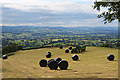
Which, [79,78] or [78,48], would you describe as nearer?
[79,78]

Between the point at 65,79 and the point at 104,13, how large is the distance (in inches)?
446

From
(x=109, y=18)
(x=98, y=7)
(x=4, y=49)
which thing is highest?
(x=98, y=7)

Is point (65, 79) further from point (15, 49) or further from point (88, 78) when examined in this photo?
point (15, 49)

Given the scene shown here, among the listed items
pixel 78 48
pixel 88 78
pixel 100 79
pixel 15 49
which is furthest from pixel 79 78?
pixel 15 49

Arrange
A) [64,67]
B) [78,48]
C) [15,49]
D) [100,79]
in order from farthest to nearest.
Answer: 1. [15,49]
2. [78,48]
3. [64,67]
4. [100,79]

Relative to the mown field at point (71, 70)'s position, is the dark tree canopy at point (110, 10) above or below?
above

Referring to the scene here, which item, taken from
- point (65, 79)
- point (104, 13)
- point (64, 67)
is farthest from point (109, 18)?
point (65, 79)

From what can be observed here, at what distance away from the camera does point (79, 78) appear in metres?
17.0

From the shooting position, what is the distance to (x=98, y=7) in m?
23.5

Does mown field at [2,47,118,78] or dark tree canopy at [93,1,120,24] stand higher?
dark tree canopy at [93,1,120,24]

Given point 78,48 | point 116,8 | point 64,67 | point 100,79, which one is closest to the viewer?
point 100,79

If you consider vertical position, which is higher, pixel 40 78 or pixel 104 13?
pixel 104 13

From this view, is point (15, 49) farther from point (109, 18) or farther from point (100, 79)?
point (100, 79)

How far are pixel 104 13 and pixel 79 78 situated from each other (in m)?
10.5
